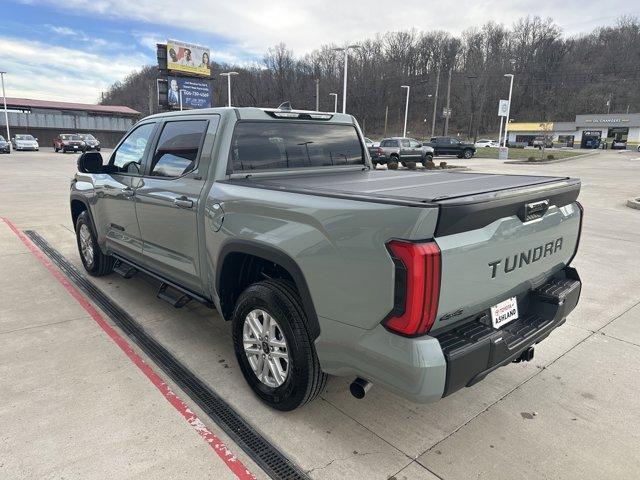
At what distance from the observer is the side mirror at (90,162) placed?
458cm

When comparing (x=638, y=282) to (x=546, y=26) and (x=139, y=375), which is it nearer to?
(x=139, y=375)

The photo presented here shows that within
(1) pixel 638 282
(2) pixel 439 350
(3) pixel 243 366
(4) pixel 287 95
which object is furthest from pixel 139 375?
(4) pixel 287 95

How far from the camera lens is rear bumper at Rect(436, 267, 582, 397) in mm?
2113

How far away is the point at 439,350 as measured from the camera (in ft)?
6.77

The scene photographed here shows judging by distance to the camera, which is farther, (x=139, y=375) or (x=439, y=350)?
(x=139, y=375)

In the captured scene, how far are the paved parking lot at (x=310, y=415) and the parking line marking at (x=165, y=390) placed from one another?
2 centimetres

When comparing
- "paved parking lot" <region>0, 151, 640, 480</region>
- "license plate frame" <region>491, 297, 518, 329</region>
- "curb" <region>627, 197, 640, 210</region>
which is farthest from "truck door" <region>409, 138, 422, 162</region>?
"license plate frame" <region>491, 297, 518, 329</region>

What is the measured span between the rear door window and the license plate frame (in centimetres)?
232

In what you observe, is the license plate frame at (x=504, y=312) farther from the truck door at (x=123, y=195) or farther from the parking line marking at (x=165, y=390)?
the truck door at (x=123, y=195)

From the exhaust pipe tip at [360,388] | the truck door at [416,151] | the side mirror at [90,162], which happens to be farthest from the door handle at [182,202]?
the truck door at [416,151]

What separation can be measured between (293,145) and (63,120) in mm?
67572

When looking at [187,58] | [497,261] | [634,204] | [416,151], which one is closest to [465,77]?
[187,58]

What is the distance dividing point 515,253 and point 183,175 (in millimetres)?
2423

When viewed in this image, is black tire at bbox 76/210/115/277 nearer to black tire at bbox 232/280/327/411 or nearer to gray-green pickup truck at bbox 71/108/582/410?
gray-green pickup truck at bbox 71/108/582/410
